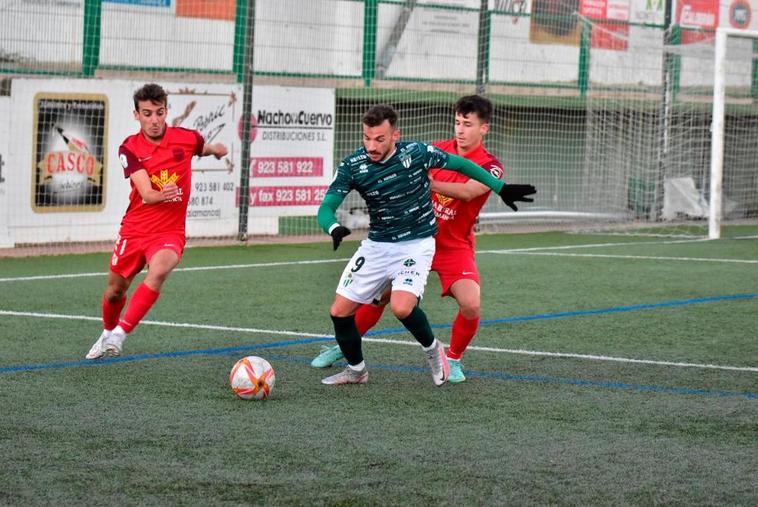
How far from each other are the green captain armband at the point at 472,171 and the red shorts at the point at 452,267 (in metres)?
0.50

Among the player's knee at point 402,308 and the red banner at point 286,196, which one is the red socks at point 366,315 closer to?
the player's knee at point 402,308

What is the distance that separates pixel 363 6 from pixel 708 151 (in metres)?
6.48

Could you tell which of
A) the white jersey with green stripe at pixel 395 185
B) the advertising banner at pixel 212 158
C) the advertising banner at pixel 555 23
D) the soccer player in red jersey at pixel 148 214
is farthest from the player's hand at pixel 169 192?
the advertising banner at pixel 555 23

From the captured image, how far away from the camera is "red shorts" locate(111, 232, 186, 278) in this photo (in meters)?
7.97

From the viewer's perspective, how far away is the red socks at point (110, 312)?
806 centimetres

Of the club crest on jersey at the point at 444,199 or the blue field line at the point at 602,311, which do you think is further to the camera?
the blue field line at the point at 602,311

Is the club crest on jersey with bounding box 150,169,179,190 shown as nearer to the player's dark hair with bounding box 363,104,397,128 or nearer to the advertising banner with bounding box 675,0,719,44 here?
the player's dark hair with bounding box 363,104,397,128

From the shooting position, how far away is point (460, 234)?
7.56 metres

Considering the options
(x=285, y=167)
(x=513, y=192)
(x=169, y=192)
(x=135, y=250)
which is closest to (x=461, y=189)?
(x=513, y=192)

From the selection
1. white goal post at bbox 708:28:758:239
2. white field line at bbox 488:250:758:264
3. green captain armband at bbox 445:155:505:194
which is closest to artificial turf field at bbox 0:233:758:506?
green captain armband at bbox 445:155:505:194

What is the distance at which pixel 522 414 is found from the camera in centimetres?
626

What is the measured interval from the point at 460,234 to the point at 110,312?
2.27 meters

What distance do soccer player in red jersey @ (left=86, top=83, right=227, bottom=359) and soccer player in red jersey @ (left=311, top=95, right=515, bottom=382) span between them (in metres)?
1.15

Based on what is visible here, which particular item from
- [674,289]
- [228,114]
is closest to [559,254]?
[674,289]
